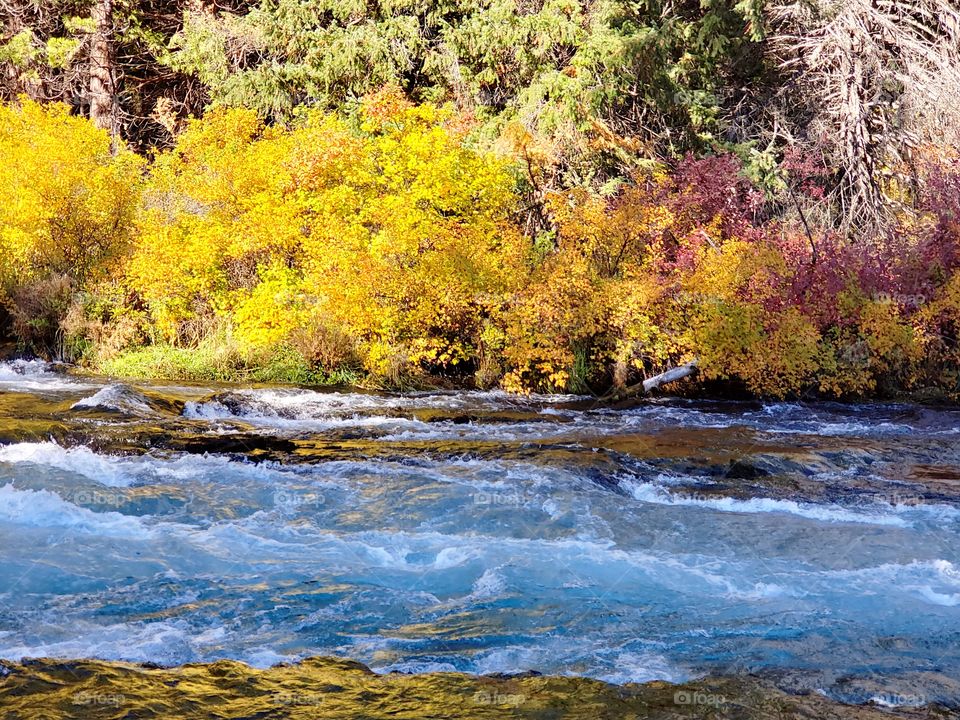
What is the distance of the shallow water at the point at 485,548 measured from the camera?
5324 millimetres

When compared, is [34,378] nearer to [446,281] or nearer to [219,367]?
[219,367]

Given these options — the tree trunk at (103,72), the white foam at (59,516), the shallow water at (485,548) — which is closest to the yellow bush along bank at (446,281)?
the shallow water at (485,548)

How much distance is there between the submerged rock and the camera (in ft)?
14.2

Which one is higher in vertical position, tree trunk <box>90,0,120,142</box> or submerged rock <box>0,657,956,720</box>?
tree trunk <box>90,0,120,142</box>

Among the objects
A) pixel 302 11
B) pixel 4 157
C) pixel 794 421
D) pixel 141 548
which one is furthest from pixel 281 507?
pixel 302 11

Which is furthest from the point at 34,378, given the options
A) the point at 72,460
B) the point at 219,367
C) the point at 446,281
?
the point at 72,460

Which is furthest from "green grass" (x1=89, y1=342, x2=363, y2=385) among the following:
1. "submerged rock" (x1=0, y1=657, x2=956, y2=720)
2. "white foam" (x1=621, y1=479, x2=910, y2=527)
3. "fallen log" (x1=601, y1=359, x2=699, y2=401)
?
"submerged rock" (x1=0, y1=657, x2=956, y2=720)

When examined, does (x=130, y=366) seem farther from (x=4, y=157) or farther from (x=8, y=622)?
(x=8, y=622)

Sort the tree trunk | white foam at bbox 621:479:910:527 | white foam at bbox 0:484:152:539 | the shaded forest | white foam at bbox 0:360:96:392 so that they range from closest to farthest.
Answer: white foam at bbox 0:484:152:539 → white foam at bbox 621:479:910:527 → white foam at bbox 0:360:96:392 → the shaded forest → the tree trunk

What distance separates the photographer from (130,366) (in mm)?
16953

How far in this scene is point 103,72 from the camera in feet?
96.2

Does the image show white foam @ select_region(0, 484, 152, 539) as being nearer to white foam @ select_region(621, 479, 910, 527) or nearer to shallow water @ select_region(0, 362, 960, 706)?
shallow water @ select_region(0, 362, 960, 706)

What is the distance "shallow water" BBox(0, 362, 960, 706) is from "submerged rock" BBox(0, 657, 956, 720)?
189 millimetres

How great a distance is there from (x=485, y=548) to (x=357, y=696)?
2715 millimetres
